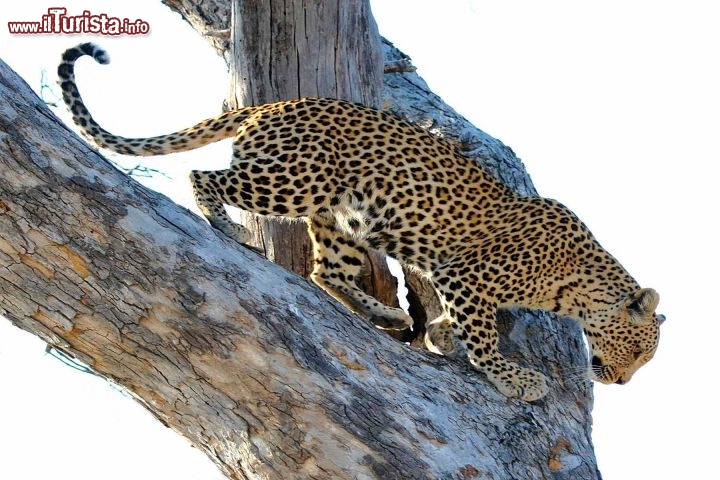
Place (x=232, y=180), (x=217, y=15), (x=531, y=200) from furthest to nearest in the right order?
(x=217, y=15)
(x=531, y=200)
(x=232, y=180)

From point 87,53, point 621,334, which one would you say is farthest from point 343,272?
point 87,53

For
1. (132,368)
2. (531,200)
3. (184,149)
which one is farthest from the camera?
(531,200)

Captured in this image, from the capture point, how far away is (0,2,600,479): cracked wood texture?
244 inches

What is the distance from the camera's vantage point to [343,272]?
8.77 meters

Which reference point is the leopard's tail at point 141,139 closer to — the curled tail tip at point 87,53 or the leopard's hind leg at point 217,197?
the curled tail tip at point 87,53

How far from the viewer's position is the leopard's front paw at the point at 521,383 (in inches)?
300

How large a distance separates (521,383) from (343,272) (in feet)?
5.83

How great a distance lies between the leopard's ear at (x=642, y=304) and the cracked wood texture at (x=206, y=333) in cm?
211

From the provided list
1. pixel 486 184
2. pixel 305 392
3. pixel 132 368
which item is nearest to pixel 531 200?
Result: pixel 486 184

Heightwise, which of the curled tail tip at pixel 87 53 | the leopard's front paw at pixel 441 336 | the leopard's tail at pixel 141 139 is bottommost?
the leopard's front paw at pixel 441 336

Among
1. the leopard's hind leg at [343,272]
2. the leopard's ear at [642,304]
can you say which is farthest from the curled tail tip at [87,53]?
the leopard's ear at [642,304]

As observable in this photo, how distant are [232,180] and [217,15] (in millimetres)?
4012

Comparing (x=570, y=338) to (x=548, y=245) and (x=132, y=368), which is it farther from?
(x=132, y=368)

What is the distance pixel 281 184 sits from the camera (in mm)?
7824
